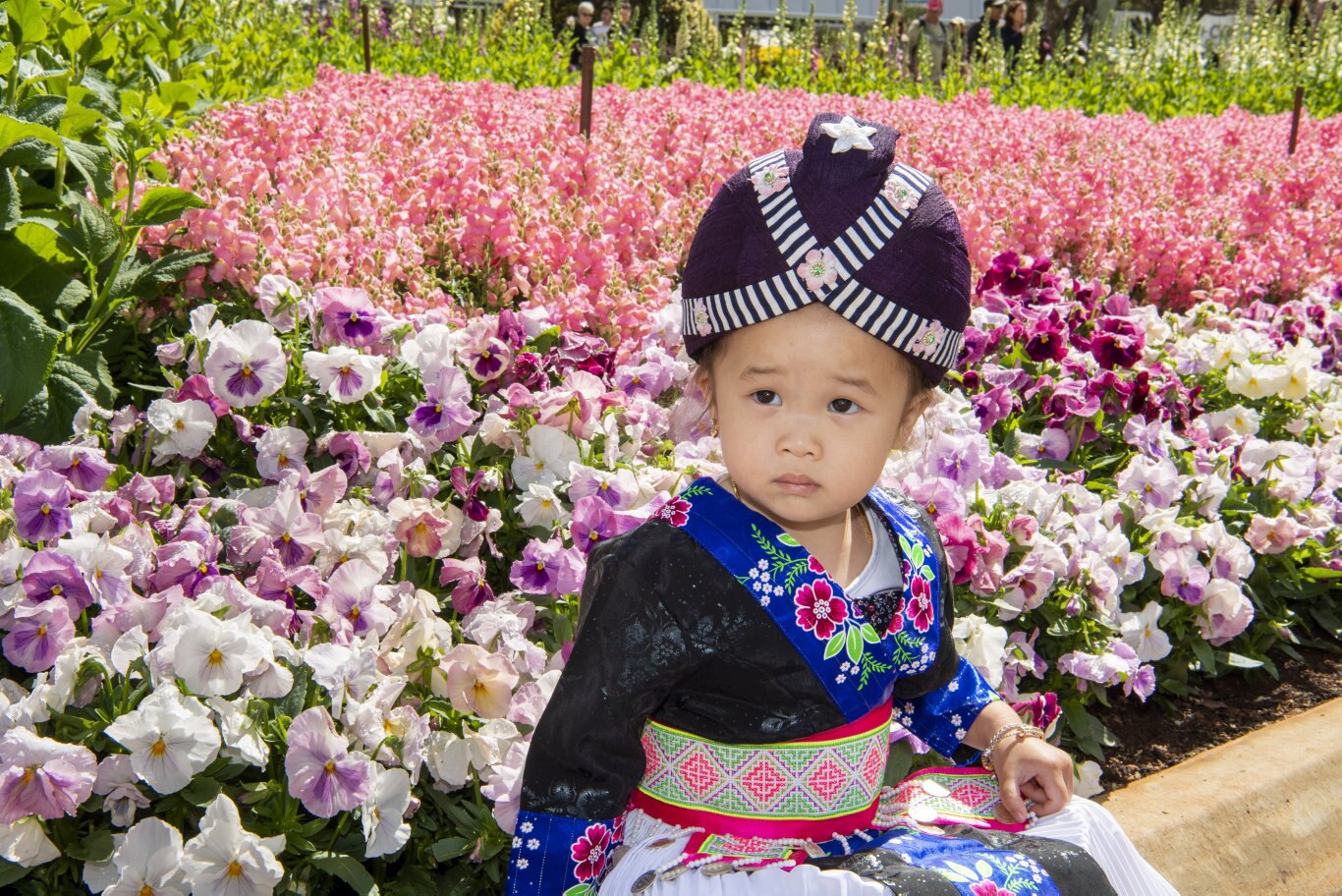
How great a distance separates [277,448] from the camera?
2797mm

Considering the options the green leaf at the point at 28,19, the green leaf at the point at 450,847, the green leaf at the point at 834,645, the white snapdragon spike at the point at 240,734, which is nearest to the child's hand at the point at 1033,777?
the green leaf at the point at 834,645

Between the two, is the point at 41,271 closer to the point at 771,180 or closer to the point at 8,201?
the point at 8,201

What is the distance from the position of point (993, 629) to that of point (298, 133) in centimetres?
313

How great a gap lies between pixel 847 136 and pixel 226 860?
1.32m

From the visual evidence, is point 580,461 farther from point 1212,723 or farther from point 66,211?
point 1212,723

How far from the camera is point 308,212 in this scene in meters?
3.82

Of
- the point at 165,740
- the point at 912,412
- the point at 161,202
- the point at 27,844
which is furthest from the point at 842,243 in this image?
the point at 161,202

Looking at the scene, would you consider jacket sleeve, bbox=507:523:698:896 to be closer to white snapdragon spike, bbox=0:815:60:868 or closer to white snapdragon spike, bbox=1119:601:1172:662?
white snapdragon spike, bbox=0:815:60:868

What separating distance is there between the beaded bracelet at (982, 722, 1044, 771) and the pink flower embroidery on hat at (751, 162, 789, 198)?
34.2 inches

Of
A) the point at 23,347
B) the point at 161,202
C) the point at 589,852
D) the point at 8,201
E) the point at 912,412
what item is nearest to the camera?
the point at 589,852

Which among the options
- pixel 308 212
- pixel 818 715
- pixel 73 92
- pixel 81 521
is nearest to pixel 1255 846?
pixel 818 715

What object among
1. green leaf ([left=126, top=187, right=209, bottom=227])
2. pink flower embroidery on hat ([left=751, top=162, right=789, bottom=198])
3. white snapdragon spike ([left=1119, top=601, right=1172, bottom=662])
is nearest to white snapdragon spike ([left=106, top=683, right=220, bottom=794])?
pink flower embroidery on hat ([left=751, top=162, right=789, bottom=198])

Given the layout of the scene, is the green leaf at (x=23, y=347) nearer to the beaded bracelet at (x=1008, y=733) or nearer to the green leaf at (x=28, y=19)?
the green leaf at (x=28, y=19)

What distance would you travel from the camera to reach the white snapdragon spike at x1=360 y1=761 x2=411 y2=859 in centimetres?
200
